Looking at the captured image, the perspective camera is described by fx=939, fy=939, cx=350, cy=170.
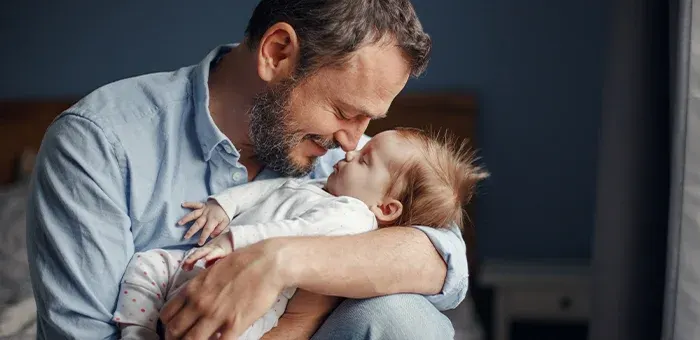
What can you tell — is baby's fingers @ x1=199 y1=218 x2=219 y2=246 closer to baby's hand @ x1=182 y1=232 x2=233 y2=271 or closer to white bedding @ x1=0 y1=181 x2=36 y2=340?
baby's hand @ x1=182 y1=232 x2=233 y2=271

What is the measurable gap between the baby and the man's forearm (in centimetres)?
6

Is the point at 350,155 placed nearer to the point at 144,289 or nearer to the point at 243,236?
the point at 243,236

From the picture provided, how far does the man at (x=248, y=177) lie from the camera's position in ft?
4.58

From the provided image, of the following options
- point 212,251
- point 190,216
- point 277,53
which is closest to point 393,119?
point 277,53

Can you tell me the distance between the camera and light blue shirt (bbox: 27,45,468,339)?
4.62 ft

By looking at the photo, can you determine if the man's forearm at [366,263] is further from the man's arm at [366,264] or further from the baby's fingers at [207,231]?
the baby's fingers at [207,231]

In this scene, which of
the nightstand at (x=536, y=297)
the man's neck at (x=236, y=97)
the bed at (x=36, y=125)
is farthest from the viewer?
the nightstand at (x=536, y=297)

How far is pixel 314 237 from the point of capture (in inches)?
56.5

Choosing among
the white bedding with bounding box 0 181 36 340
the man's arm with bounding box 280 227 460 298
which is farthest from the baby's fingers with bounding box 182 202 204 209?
the white bedding with bounding box 0 181 36 340

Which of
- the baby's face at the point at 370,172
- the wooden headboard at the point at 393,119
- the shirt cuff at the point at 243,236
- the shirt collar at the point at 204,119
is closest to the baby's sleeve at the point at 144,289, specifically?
the shirt cuff at the point at 243,236

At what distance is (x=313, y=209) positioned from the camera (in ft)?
5.00

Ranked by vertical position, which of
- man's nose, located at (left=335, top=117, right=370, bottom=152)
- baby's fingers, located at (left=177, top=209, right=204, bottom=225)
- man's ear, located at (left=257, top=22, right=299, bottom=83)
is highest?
man's ear, located at (left=257, top=22, right=299, bottom=83)

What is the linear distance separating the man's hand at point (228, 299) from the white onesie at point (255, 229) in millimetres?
60

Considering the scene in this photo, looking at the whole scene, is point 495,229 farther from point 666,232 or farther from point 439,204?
point 439,204
